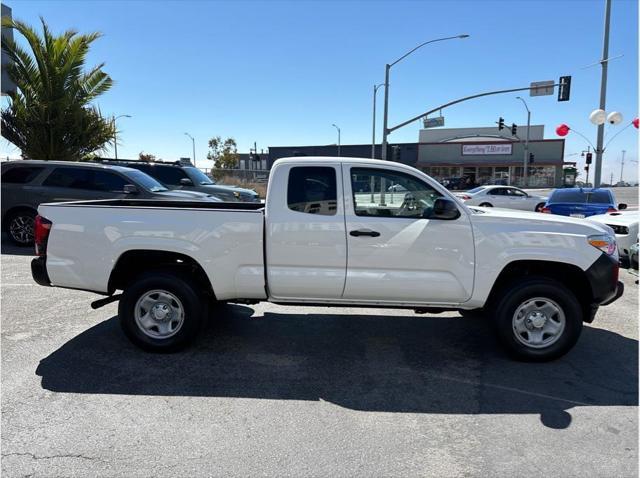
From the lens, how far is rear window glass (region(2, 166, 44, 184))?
9.88 meters

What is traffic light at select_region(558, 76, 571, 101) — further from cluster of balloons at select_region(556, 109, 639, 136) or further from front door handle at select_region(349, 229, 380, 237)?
front door handle at select_region(349, 229, 380, 237)

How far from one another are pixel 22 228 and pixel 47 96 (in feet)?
20.9

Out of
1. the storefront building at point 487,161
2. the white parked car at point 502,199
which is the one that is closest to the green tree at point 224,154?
the storefront building at point 487,161

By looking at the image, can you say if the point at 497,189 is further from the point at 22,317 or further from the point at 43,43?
the point at 22,317

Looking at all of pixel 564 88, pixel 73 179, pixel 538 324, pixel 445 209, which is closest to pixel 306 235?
pixel 445 209

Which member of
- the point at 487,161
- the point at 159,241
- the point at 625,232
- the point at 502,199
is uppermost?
the point at 487,161

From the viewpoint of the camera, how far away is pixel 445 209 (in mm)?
4176

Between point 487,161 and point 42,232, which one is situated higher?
point 487,161

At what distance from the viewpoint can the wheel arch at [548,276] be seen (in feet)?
14.4

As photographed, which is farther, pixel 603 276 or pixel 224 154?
pixel 224 154

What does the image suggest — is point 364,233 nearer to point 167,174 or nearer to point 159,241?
point 159,241

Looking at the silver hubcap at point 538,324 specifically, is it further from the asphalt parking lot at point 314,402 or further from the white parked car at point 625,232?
the white parked car at point 625,232

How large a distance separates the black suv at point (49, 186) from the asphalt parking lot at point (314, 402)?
4861 mm

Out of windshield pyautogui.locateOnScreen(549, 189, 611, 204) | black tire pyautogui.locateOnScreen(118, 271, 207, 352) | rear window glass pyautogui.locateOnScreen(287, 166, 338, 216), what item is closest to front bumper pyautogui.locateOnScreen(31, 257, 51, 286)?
black tire pyautogui.locateOnScreen(118, 271, 207, 352)
